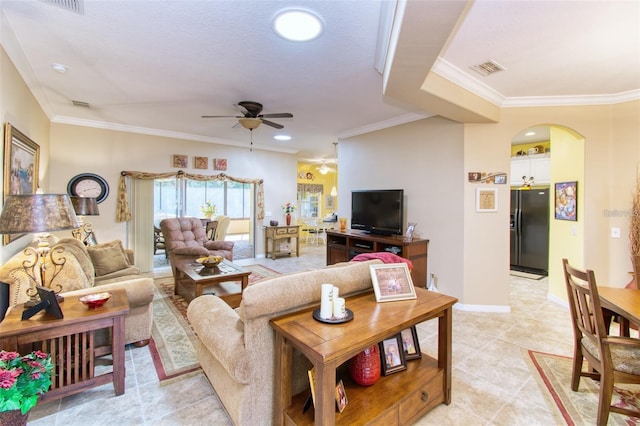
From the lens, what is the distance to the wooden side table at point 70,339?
1822mm

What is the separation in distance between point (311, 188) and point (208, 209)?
452 centimetres

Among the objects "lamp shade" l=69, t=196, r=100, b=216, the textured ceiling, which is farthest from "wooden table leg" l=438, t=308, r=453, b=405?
"lamp shade" l=69, t=196, r=100, b=216

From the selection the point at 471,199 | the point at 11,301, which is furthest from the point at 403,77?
the point at 11,301

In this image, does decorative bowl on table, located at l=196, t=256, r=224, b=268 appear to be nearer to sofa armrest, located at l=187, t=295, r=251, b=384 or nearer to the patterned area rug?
the patterned area rug

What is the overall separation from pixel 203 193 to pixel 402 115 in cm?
471

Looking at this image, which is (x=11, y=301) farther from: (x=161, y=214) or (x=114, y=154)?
(x=161, y=214)

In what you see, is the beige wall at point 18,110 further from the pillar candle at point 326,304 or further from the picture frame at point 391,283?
the picture frame at point 391,283

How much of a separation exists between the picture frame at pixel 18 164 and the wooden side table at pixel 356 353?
2826mm

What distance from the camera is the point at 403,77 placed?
2.50 meters

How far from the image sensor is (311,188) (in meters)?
10.6

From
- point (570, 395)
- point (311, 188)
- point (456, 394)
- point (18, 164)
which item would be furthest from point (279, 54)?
point (311, 188)

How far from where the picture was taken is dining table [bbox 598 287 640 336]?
177 centimetres

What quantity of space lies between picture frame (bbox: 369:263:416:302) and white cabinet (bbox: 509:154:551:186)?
16.9ft

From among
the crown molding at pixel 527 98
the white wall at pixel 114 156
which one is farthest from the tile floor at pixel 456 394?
the white wall at pixel 114 156
